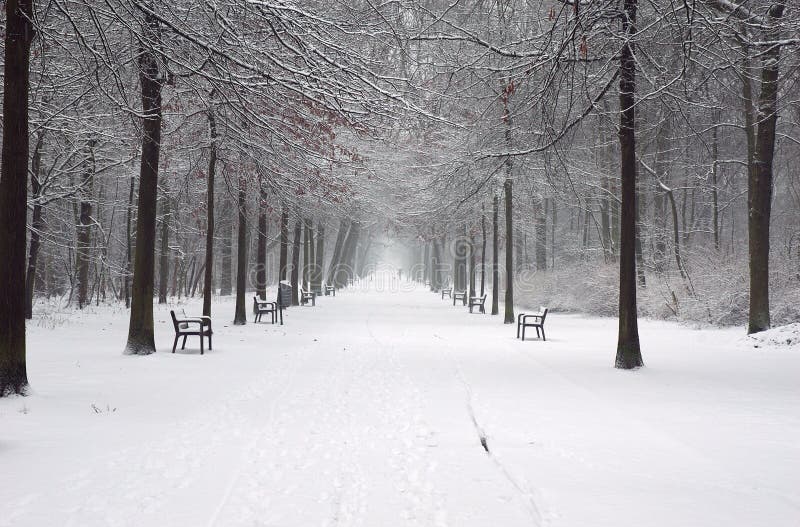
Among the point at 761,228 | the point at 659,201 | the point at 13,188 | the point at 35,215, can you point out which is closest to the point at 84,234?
the point at 35,215

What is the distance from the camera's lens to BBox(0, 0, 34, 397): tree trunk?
6.86m

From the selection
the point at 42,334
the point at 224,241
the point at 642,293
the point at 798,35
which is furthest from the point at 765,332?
the point at 224,241

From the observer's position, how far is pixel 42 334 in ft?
46.9

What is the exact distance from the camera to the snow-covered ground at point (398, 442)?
4020 millimetres

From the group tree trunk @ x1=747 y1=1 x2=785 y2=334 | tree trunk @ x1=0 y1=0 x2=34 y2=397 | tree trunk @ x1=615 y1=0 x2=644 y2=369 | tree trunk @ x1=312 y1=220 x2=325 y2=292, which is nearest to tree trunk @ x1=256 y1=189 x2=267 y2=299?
tree trunk @ x1=312 y1=220 x2=325 y2=292

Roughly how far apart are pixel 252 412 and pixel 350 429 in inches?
57.9

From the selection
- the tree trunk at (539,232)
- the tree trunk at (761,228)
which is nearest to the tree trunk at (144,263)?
the tree trunk at (761,228)

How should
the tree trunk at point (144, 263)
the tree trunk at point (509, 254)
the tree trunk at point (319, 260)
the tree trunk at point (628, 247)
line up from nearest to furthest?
the tree trunk at point (628, 247), the tree trunk at point (144, 263), the tree trunk at point (509, 254), the tree trunk at point (319, 260)

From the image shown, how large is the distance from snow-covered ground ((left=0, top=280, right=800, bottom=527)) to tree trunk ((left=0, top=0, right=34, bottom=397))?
77 cm

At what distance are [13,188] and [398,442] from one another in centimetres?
533

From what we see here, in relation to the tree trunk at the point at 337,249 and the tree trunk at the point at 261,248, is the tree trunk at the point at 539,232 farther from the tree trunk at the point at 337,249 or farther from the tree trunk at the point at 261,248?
the tree trunk at the point at 261,248

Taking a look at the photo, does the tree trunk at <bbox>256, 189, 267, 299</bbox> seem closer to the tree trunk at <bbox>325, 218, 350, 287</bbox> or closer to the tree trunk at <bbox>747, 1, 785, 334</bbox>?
the tree trunk at <bbox>747, 1, 785, 334</bbox>

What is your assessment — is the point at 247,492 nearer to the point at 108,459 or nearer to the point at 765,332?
the point at 108,459

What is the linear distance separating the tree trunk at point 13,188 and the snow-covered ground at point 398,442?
77 centimetres
